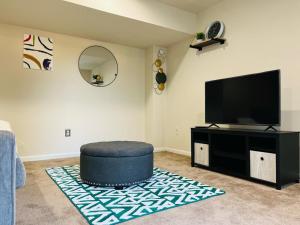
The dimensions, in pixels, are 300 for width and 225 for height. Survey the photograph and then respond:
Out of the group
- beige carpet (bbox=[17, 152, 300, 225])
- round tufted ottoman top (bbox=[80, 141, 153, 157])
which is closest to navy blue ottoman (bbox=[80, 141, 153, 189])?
round tufted ottoman top (bbox=[80, 141, 153, 157])

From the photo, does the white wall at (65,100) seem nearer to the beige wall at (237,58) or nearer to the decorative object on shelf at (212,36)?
the beige wall at (237,58)

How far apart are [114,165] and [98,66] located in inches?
100

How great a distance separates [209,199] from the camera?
2.04 meters

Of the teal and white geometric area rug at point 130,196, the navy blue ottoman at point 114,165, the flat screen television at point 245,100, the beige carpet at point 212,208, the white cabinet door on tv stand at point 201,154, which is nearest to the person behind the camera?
the beige carpet at point 212,208

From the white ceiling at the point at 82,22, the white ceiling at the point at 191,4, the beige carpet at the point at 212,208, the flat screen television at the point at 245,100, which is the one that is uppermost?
the white ceiling at the point at 191,4

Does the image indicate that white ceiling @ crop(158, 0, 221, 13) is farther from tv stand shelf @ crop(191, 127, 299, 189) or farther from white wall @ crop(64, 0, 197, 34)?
tv stand shelf @ crop(191, 127, 299, 189)

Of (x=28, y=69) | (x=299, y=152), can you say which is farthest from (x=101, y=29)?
(x=299, y=152)

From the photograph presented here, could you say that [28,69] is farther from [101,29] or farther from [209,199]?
[209,199]

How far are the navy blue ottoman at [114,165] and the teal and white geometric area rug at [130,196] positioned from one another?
0.08m

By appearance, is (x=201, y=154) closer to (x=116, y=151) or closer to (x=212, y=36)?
(x=116, y=151)

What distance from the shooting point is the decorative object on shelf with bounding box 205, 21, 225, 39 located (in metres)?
3.52

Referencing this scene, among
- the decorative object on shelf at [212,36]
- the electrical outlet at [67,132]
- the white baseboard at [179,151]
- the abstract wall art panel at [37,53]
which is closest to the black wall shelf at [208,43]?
the decorative object on shelf at [212,36]

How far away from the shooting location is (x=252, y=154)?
2574 millimetres

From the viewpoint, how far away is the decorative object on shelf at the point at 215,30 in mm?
3520
